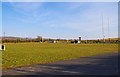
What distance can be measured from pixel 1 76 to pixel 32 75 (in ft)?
4.53

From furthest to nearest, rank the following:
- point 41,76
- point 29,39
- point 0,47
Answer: point 29,39 → point 0,47 → point 41,76

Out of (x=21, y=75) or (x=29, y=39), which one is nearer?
(x=21, y=75)

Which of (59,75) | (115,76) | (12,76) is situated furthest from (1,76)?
(115,76)

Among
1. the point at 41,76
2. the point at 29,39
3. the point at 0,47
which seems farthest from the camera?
the point at 29,39

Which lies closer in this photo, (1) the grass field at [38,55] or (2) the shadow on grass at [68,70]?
(2) the shadow on grass at [68,70]

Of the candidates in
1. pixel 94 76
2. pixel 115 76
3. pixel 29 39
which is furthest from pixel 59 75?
pixel 29 39

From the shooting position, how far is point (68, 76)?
12.6 metres

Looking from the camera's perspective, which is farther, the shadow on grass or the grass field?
the grass field

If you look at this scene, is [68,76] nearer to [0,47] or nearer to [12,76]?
[12,76]

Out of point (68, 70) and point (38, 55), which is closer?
point (68, 70)

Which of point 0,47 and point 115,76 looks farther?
point 0,47

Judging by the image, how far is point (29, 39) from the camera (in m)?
181

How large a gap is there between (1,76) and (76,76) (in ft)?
11.0

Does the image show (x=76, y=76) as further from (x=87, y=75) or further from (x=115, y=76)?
A: (x=115, y=76)
